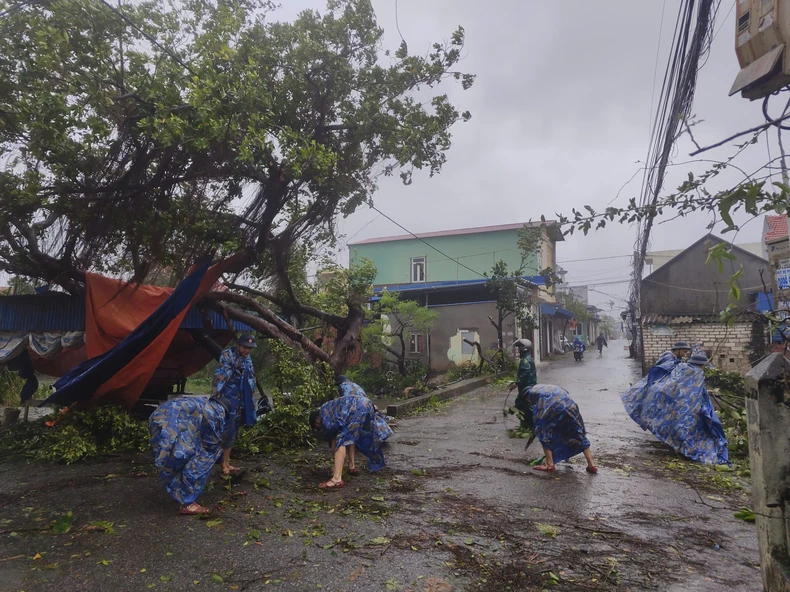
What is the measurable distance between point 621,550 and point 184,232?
6771 millimetres

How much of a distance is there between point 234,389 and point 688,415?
19.5ft

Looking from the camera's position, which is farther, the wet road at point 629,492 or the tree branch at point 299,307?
the tree branch at point 299,307

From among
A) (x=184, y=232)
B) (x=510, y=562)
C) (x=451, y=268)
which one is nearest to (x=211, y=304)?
(x=184, y=232)

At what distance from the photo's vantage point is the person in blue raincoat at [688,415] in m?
7.12

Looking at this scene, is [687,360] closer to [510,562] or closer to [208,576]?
[510,562]

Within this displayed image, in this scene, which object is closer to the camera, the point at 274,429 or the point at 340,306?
the point at 274,429

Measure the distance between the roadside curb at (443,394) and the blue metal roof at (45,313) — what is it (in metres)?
4.81

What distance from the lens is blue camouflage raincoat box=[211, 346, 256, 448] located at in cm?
604

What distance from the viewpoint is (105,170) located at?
7.07 metres

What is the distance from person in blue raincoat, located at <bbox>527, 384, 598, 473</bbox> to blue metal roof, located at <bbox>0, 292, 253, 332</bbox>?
610 centimetres

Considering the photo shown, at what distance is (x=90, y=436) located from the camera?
7.66 metres

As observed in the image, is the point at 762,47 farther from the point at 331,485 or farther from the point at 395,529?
the point at 331,485

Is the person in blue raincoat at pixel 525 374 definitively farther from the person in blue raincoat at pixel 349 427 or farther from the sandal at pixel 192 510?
the sandal at pixel 192 510

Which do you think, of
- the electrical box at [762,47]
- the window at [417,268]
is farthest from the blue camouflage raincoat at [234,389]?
the window at [417,268]
